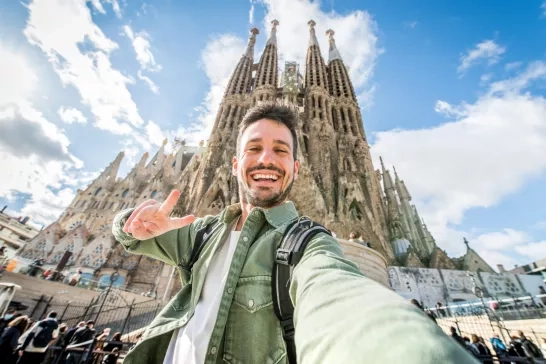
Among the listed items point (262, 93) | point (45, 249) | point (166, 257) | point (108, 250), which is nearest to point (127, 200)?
point (45, 249)

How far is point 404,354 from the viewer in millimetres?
375

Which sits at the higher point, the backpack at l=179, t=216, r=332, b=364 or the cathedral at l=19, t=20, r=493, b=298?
the cathedral at l=19, t=20, r=493, b=298

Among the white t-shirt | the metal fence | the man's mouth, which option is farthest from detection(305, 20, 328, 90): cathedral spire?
the white t-shirt

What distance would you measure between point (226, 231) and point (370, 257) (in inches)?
319

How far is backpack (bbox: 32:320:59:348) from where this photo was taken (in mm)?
4156

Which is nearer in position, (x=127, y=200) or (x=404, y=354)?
(x=404, y=354)

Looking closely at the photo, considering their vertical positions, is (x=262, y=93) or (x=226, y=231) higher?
(x=262, y=93)

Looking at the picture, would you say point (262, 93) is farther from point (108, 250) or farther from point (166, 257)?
point (166, 257)

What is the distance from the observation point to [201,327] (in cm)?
105

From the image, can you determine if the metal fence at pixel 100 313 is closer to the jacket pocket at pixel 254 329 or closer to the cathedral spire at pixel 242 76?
the jacket pocket at pixel 254 329

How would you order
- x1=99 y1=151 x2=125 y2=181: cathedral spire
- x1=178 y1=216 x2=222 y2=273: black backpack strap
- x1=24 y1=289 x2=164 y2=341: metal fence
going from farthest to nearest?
x1=99 y1=151 x2=125 y2=181: cathedral spire
x1=24 y1=289 x2=164 y2=341: metal fence
x1=178 y1=216 x2=222 y2=273: black backpack strap

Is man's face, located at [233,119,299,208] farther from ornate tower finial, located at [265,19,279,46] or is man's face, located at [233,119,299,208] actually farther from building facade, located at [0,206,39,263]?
building facade, located at [0,206,39,263]

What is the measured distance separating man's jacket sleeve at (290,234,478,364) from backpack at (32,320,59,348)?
563 cm

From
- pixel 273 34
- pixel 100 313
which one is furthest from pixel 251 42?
pixel 100 313
